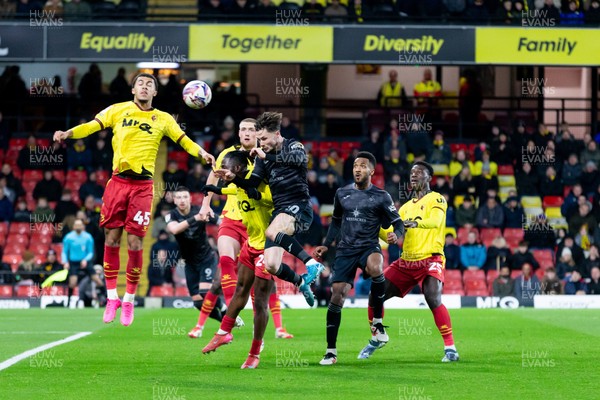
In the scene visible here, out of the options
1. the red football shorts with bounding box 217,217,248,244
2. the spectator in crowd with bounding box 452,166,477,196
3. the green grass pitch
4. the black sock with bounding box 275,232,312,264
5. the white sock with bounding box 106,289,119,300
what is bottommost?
the green grass pitch

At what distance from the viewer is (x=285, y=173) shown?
40.6 ft

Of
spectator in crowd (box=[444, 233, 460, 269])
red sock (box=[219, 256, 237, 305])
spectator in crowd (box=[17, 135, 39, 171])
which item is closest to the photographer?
red sock (box=[219, 256, 237, 305])

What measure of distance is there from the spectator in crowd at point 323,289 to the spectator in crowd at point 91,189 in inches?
237

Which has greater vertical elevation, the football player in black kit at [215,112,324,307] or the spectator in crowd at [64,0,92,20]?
the spectator in crowd at [64,0,92,20]

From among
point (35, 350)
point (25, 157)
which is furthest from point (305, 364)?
point (25, 157)

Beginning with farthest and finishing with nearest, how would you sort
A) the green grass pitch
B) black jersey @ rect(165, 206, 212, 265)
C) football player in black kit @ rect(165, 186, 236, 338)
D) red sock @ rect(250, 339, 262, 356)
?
black jersey @ rect(165, 206, 212, 265), football player in black kit @ rect(165, 186, 236, 338), red sock @ rect(250, 339, 262, 356), the green grass pitch

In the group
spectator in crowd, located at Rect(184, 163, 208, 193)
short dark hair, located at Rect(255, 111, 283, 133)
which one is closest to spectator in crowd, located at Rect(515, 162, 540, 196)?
spectator in crowd, located at Rect(184, 163, 208, 193)

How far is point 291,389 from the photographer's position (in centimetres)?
1084

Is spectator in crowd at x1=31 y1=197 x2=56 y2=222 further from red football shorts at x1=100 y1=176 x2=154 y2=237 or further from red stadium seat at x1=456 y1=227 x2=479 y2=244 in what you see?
red football shorts at x1=100 y1=176 x2=154 y2=237

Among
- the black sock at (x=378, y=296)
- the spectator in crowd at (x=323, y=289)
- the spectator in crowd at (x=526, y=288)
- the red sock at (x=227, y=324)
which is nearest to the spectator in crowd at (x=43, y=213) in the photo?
the spectator in crowd at (x=323, y=289)

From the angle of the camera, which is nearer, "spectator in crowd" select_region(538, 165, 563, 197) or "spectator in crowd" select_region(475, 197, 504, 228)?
"spectator in crowd" select_region(475, 197, 504, 228)

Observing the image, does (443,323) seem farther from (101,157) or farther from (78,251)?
(101,157)

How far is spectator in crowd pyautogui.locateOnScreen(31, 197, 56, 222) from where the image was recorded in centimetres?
2811

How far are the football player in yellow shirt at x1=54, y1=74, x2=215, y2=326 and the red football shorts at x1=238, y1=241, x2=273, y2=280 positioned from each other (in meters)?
1.54
